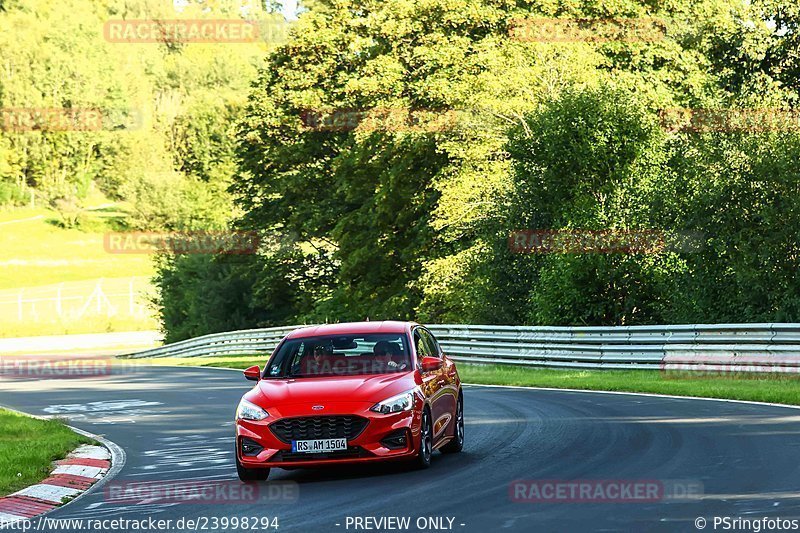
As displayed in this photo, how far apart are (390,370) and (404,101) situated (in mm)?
31976

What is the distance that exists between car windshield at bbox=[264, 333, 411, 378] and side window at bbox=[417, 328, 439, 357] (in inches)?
30.8

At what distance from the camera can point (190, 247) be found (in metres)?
61.8

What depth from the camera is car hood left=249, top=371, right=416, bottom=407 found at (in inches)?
458

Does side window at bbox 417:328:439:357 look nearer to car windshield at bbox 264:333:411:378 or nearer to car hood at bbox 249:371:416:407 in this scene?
car windshield at bbox 264:333:411:378

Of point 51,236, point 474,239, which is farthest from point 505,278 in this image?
point 51,236

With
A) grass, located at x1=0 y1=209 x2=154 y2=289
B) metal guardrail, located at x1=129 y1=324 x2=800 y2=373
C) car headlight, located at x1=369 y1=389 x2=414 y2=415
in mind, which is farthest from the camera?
grass, located at x1=0 y1=209 x2=154 y2=289

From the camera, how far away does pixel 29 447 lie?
51.5 ft

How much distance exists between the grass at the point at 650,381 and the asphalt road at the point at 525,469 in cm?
105

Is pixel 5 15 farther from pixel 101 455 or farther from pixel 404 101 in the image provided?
pixel 101 455

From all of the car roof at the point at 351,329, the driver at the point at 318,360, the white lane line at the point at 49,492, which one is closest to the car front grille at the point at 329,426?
the driver at the point at 318,360

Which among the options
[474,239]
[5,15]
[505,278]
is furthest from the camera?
[5,15]

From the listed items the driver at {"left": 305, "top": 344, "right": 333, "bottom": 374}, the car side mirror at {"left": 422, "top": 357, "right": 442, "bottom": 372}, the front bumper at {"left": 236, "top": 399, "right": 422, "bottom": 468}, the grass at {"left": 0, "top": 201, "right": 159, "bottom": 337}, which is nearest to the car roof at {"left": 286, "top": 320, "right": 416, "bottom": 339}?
the driver at {"left": 305, "top": 344, "right": 333, "bottom": 374}

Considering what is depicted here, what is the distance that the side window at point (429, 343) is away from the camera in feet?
45.4

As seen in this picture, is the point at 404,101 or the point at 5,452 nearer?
the point at 5,452
